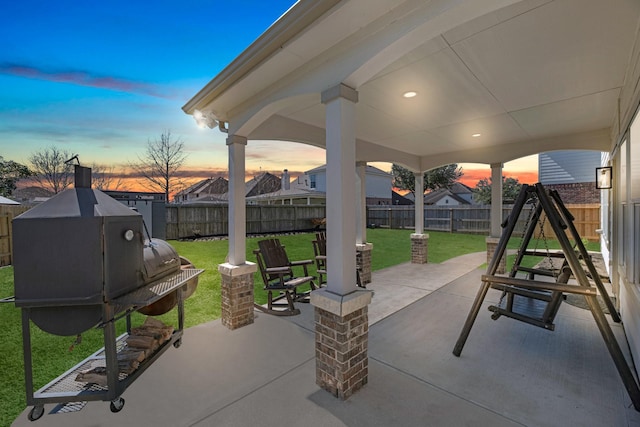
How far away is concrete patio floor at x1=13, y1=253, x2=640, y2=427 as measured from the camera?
7.83 feet

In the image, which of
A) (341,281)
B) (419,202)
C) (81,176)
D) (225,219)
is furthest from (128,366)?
(225,219)

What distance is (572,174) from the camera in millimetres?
18844

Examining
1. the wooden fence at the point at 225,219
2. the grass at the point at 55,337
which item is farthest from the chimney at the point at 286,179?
the grass at the point at 55,337

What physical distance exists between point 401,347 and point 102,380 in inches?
128

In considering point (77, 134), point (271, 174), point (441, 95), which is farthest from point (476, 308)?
point (271, 174)

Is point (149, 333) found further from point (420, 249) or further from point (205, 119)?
point (420, 249)

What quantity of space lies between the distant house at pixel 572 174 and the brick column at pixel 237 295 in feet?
62.6

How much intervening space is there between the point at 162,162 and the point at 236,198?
73.0 feet

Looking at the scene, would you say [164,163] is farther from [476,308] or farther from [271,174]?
[476,308]

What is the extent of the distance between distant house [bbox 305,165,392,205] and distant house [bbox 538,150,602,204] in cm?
1307

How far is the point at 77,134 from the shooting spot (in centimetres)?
1775

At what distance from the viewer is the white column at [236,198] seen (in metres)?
4.27

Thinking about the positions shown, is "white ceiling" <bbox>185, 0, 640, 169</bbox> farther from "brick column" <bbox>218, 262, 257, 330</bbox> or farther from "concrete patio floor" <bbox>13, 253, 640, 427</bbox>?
"concrete patio floor" <bbox>13, 253, 640, 427</bbox>

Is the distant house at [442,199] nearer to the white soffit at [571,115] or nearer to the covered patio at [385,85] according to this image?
the white soffit at [571,115]
